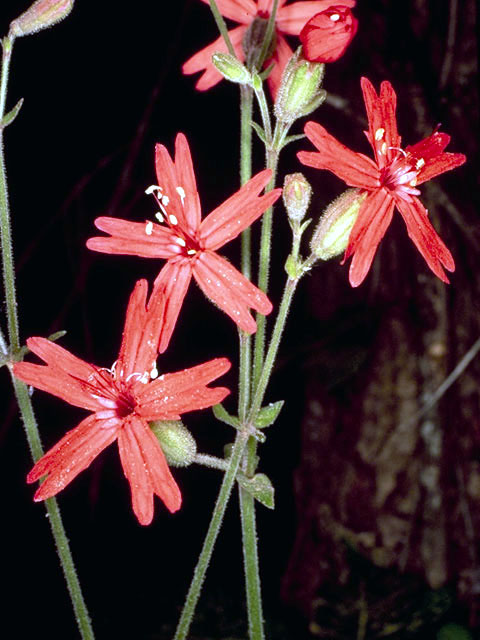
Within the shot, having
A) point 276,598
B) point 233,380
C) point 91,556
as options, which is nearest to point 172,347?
point 233,380

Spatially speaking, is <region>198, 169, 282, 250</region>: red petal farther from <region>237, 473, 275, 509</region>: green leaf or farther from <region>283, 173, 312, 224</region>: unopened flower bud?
<region>237, 473, 275, 509</region>: green leaf

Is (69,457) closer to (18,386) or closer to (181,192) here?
(18,386)

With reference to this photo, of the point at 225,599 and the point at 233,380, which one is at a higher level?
the point at 233,380

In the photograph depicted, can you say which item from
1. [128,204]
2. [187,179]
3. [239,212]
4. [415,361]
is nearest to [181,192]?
[187,179]

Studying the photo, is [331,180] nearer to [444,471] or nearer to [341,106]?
[341,106]

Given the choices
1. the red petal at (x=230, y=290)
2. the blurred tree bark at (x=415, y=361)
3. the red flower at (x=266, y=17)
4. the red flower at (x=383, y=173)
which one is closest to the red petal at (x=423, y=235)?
the red flower at (x=383, y=173)

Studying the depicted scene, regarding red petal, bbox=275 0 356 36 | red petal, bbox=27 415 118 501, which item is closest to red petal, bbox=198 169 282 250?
red petal, bbox=27 415 118 501
